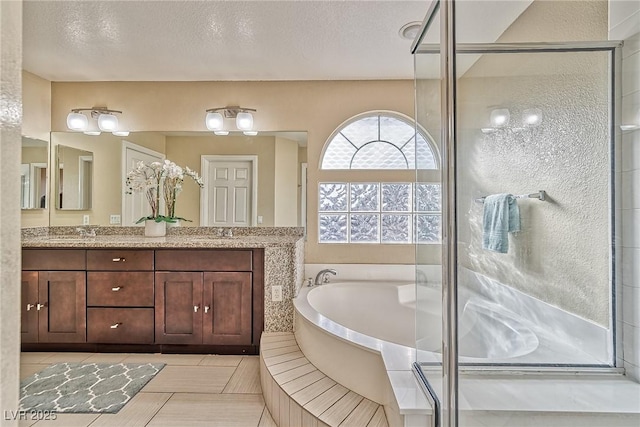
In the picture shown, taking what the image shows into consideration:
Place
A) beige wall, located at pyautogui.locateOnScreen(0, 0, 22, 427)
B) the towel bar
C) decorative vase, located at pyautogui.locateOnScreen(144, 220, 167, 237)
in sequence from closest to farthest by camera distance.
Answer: beige wall, located at pyautogui.locateOnScreen(0, 0, 22, 427)
the towel bar
decorative vase, located at pyautogui.locateOnScreen(144, 220, 167, 237)

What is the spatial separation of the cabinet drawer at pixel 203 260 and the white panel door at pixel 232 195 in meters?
0.57

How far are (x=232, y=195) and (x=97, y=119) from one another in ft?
4.73

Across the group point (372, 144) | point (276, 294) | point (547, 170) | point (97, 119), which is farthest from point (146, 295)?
point (547, 170)

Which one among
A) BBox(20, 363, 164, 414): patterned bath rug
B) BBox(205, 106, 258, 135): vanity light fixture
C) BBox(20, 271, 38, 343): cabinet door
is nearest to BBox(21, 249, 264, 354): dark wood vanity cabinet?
BBox(20, 271, 38, 343): cabinet door

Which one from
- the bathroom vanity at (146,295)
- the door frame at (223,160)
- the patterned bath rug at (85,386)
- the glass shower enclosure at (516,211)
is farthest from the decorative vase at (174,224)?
the glass shower enclosure at (516,211)

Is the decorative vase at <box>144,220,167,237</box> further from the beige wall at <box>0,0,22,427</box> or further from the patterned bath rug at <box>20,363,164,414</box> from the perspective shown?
the beige wall at <box>0,0,22,427</box>

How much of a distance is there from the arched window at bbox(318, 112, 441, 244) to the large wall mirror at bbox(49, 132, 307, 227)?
0.27 meters

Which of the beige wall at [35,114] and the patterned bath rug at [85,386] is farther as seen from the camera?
the beige wall at [35,114]

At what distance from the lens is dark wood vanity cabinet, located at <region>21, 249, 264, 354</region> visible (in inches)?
98.7

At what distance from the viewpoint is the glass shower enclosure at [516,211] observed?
117cm

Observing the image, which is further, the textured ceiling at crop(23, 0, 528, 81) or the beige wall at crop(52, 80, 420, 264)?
the beige wall at crop(52, 80, 420, 264)

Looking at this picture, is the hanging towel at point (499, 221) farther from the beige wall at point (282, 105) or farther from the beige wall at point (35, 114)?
the beige wall at point (35, 114)

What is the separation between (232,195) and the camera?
305 cm

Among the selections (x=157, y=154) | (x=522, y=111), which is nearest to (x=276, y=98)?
(x=157, y=154)
